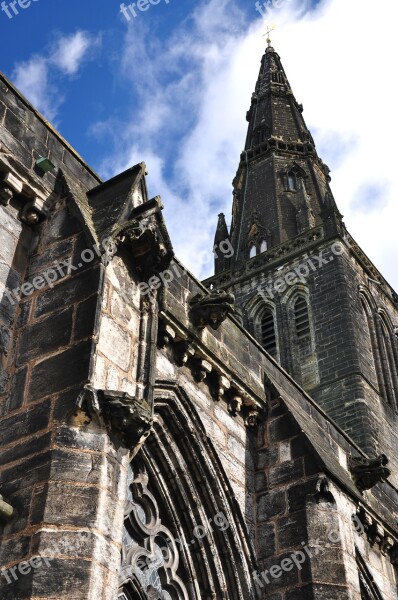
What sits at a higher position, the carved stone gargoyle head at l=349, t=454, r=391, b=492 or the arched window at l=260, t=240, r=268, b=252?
the arched window at l=260, t=240, r=268, b=252

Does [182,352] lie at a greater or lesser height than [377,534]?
greater

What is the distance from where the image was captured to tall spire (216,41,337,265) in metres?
29.7

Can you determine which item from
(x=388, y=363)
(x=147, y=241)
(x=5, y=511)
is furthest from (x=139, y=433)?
(x=388, y=363)

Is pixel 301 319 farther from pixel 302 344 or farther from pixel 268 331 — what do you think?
pixel 268 331

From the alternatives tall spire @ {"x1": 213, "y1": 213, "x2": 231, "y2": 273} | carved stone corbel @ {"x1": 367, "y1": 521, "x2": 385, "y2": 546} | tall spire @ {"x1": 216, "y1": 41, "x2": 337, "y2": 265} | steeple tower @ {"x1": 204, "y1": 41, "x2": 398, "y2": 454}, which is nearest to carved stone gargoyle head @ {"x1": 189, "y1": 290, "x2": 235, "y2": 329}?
carved stone corbel @ {"x1": 367, "y1": 521, "x2": 385, "y2": 546}

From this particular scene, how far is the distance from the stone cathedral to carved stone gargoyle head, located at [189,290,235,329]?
0.02 m

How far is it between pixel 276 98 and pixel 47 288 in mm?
32337

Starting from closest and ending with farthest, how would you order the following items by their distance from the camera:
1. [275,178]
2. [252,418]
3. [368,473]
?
[252,418] < [368,473] < [275,178]

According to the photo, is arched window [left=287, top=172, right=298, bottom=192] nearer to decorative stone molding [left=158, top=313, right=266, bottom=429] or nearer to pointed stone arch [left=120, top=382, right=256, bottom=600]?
decorative stone molding [left=158, top=313, right=266, bottom=429]

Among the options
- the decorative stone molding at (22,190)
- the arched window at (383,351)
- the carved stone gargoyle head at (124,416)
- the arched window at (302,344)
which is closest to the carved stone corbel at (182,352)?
the decorative stone molding at (22,190)

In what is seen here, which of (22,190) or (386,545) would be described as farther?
(386,545)

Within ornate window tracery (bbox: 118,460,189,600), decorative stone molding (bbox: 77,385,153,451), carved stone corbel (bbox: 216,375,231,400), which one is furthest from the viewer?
carved stone corbel (bbox: 216,375,231,400)

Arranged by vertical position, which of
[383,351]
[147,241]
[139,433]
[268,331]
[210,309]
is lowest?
[139,433]

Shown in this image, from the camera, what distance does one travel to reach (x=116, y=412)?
546 cm
